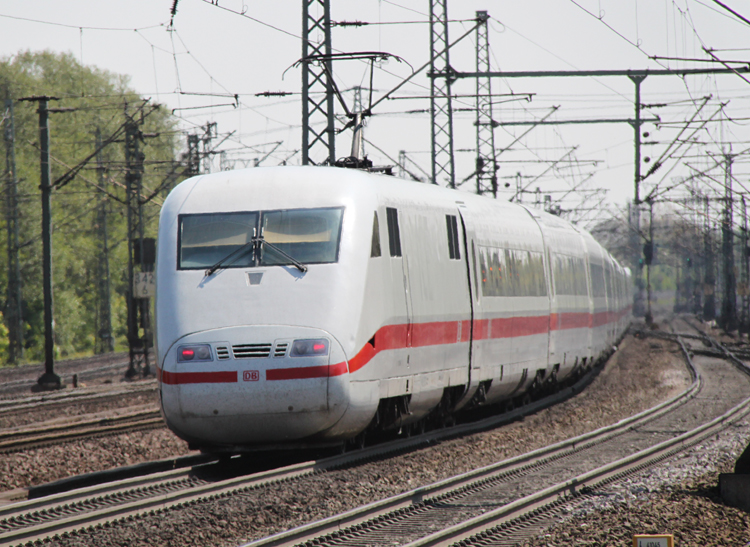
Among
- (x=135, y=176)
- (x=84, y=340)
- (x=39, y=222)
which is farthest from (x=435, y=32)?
(x=84, y=340)

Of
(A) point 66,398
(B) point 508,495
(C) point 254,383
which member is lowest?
(A) point 66,398

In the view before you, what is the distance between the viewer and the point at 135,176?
30875 mm

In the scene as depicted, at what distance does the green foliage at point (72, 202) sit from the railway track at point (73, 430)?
30474 mm

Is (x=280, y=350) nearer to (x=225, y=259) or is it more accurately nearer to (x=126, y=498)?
(x=225, y=259)

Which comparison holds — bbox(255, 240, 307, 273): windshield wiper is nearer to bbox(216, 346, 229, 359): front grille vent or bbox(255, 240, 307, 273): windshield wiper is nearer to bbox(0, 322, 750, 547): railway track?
bbox(216, 346, 229, 359): front grille vent

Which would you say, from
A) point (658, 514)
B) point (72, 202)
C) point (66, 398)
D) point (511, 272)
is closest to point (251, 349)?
point (658, 514)

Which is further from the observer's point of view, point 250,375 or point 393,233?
point 393,233

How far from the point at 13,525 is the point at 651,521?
502 cm

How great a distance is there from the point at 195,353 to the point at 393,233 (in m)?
2.99

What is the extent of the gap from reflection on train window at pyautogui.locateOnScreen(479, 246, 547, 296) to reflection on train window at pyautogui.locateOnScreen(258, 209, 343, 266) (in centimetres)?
411

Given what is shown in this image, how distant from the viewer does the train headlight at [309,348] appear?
32.3 feet

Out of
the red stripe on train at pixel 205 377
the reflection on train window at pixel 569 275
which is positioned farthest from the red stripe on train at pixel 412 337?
the reflection on train window at pixel 569 275

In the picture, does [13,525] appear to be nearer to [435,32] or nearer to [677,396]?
[677,396]

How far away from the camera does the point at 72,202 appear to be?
57.3 metres
